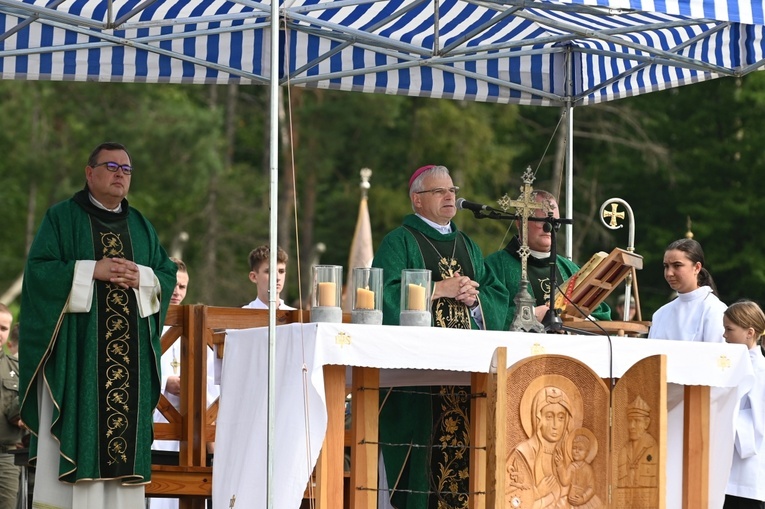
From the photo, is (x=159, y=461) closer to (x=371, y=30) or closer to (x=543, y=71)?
(x=371, y=30)

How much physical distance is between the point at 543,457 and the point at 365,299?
1.23 meters

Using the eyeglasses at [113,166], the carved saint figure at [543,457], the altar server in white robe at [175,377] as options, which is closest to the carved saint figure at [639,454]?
the carved saint figure at [543,457]

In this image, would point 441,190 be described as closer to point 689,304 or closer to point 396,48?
point 396,48

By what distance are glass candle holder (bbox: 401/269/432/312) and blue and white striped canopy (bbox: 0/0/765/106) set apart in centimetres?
189

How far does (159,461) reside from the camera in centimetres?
845

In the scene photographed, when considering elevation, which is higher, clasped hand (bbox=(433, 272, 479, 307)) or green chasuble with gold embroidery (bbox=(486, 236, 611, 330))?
green chasuble with gold embroidery (bbox=(486, 236, 611, 330))

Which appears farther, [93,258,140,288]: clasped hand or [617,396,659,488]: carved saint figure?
[93,258,140,288]: clasped hand

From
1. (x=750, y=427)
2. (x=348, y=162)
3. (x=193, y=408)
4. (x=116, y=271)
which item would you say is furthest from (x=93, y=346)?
(x=348, y=162)

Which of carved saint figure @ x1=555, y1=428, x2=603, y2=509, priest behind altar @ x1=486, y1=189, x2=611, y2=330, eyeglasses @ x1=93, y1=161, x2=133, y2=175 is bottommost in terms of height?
→ carved saint figure @ x1=555, y1=428, x2=603, y2=509

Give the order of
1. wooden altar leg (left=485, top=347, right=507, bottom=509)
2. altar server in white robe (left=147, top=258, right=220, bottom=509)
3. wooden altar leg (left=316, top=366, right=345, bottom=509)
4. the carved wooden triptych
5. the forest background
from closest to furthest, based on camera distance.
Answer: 1. wooden altar leg (left=485, top=347, right=507, bottom=509)
2. the carved wooden triptych
3. wooden altar leg (left=316, top=366, right=345, bottom=509)
4. altar server in white robe (left=147, top=258, right=220, bottom=509)
5. the forest background

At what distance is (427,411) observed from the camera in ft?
24.6

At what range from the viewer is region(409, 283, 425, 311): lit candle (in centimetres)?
660

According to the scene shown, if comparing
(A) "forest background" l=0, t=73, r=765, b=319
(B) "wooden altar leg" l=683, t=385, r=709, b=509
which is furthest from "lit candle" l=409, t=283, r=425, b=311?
(A) "forest background" l=0, t=73, r=765, b=319

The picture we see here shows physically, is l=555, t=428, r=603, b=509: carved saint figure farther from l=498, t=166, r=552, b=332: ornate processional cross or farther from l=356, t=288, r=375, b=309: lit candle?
l=356, t=288, r=375, b=309: lit candle
